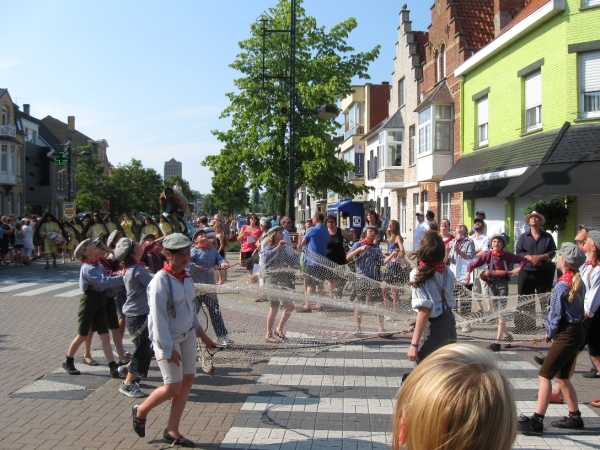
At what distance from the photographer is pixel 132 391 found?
6.75 meters

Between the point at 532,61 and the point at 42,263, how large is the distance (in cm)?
2045

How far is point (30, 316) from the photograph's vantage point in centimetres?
1241

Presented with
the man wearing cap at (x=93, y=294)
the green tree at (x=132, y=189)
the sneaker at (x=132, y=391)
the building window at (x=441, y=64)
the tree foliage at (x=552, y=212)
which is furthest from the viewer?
the green tree at (x=132, y=189)

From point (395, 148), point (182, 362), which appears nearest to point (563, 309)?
point (182, 362)

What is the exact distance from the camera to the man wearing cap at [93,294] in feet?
24.0

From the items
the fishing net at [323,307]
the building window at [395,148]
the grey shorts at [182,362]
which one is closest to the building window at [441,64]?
the building window at [395,148]

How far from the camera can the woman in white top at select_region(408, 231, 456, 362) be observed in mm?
5391

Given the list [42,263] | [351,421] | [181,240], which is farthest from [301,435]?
[42,263]

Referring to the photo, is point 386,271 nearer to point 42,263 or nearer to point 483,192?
point 483,192

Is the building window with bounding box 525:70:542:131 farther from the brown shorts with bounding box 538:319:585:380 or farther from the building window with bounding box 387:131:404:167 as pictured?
the building window with bounding box 387:131:404:167

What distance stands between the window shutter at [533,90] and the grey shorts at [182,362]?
1531cm

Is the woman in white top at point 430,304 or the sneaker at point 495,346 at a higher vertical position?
the woman in white top at point 430,304

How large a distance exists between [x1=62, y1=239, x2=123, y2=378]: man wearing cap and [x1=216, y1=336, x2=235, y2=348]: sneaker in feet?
4.24

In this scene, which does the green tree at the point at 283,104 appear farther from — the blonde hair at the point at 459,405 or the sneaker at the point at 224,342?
the blonde hair at the point at 459,405
